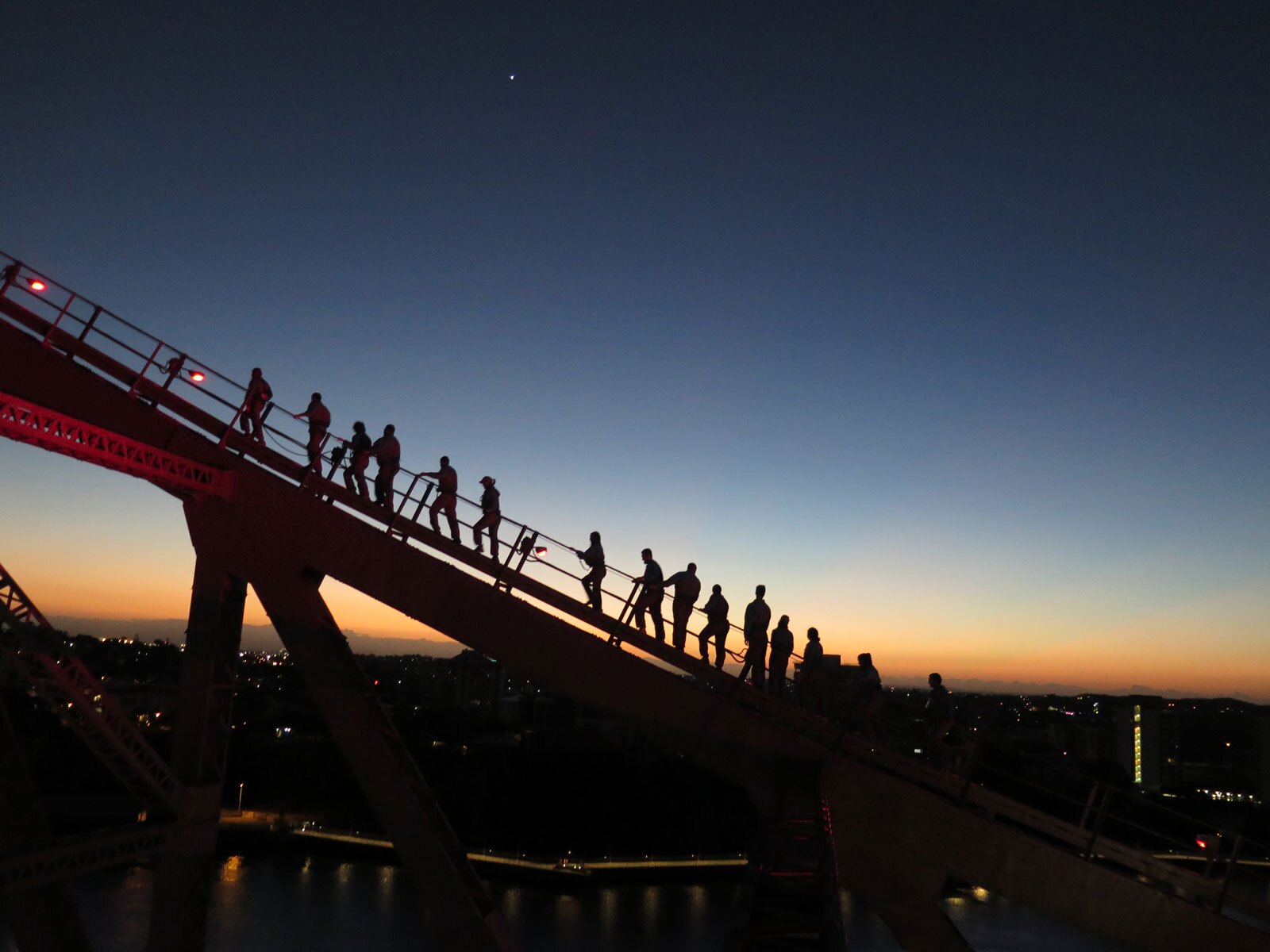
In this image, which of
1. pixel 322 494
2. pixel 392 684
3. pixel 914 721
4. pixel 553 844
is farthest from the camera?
A: pixel 392 684

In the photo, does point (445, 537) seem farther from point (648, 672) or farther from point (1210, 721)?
point (1210, 721)

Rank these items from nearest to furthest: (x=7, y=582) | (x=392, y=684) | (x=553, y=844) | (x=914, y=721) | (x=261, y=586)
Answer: (x=7, y=582), (x=261, y=586), (x=914, y=721), (x=553, y=844), (x=392, y=684)

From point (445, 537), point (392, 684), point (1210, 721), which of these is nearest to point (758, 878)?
point (445, 537)

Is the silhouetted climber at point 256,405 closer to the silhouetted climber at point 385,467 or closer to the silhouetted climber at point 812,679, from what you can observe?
the silhouetted climber at point 385,467

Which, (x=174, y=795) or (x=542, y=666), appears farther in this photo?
(x=542, y=666)

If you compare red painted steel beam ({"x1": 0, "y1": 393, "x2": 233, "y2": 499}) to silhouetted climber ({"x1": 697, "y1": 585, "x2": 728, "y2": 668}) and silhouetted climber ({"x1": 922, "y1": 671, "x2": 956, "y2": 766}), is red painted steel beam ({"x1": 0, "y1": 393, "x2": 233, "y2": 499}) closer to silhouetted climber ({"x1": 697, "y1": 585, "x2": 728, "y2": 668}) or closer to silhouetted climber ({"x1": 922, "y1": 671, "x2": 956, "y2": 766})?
silhouetted climber ({"x1": 697, "y1": 585, "x2": 728, "y2": 668})

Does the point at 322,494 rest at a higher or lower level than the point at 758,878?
higher

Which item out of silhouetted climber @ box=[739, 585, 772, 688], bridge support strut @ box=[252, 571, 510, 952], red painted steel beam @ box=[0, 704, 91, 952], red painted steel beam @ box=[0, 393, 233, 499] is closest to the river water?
silhouetted climber @ box=[739, 585, 772, 688]

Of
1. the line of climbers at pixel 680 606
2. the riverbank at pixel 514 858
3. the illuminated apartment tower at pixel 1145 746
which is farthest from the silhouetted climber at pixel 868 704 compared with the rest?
the illuminated apartment tower at pixel 1145 746
